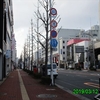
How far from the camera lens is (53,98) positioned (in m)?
11.3

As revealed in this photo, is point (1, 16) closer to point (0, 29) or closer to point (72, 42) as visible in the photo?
point (0, 29)

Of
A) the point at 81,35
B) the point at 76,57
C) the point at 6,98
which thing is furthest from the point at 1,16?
the point at 81,35

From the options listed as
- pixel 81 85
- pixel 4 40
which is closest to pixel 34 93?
pixel 81 85

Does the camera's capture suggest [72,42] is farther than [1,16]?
Yes

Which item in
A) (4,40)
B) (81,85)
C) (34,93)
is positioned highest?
(4,40)

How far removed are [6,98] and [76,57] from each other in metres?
86.4

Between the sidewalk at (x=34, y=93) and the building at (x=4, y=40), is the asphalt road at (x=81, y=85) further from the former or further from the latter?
the building at (x=4, y=40)

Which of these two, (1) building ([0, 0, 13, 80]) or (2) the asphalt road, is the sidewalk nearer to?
(2) the asphalt road

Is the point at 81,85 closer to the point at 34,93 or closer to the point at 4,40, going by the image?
the point at 34,93

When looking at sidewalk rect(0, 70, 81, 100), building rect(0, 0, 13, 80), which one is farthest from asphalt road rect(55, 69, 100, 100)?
building rect(0, 0, 13, 80)

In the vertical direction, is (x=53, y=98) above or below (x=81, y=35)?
below

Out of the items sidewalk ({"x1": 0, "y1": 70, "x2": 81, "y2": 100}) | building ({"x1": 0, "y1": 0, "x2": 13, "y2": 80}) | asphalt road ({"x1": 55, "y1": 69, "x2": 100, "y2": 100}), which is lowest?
asphalt road ({"x1": 55, "y1": 69, "x2": 100, "y2": 100})

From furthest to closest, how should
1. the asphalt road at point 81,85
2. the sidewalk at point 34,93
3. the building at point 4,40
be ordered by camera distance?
the building at point 4,40 → the asphalt road at point 81,85 → the sidewalk at point 34,93

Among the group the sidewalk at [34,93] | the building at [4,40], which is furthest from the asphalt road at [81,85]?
the building at [4,40]
